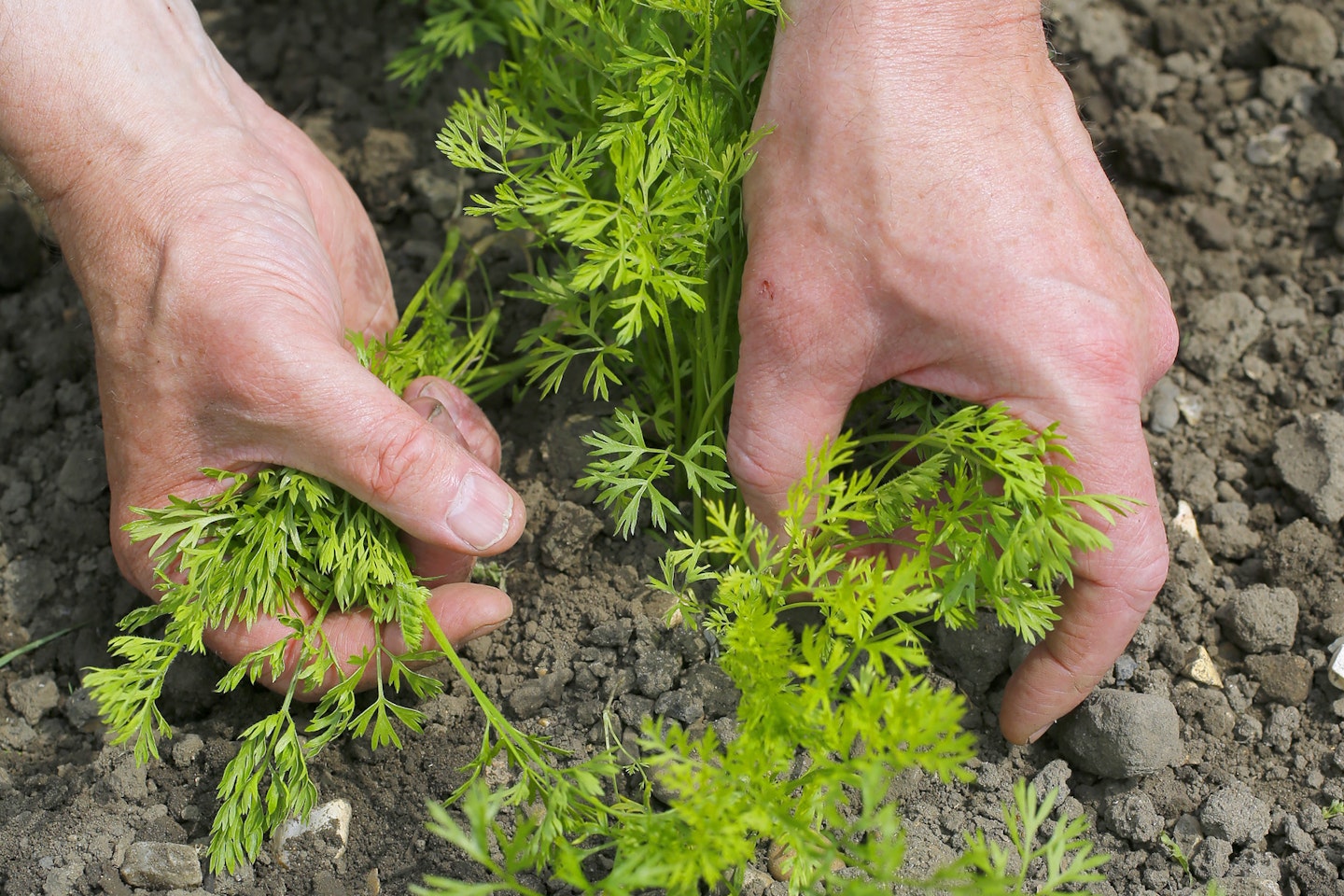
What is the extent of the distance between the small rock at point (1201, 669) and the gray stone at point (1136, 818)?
317mm

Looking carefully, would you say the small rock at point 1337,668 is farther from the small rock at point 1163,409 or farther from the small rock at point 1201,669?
the small rock at point 1163,409

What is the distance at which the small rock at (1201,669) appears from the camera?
7.82 feet

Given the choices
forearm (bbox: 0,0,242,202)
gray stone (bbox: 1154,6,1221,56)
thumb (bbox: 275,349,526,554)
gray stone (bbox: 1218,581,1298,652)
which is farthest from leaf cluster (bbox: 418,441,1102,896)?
gray stone (bbox: 1154,6,1221,56)

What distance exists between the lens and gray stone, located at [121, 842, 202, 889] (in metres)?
2.04

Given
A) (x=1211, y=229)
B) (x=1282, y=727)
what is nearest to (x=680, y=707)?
(x=1282, y=727)

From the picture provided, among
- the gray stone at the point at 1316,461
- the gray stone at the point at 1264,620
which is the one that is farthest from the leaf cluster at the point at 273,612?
the gray stone at the point at 1316,461

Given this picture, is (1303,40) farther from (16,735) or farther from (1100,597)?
(16,735)

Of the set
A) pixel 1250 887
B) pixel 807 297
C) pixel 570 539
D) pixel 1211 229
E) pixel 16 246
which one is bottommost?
pixel 1250 887

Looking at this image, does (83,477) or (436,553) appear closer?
(436,553)

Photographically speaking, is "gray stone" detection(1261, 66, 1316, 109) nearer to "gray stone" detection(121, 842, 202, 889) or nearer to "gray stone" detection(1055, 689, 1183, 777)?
"gray stone" detection(1055, 689, 1183, 777)

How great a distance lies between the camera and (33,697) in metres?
2.47

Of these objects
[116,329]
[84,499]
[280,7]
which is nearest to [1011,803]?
[116,329]

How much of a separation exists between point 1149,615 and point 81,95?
2609mm

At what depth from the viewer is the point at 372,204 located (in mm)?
3217
